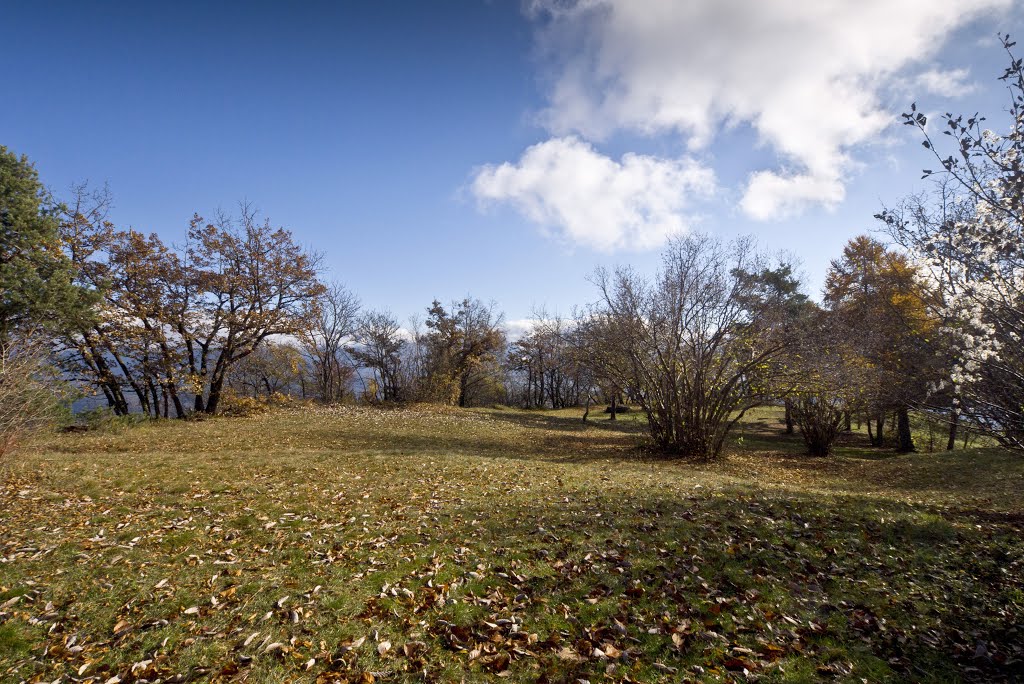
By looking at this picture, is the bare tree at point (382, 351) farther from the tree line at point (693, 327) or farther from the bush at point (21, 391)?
the bush at point (21, 391)

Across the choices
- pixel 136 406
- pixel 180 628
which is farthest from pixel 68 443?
pixel 180 628

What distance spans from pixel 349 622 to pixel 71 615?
9.47ft

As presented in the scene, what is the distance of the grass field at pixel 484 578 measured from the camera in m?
4.31

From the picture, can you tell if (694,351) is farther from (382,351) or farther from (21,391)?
(382,351)

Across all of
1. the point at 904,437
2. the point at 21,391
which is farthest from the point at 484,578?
the point at 904,437

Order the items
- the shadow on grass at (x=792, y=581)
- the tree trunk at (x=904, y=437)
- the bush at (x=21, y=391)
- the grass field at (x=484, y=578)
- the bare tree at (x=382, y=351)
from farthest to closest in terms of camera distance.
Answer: the bare tree at (x=382, y=351)
the tree trunk at (x=904, y=437)
the bush at (x=21, y=391)
the shadow on grass at (x=792, y=581)
the grass field at (x=484, y=578)

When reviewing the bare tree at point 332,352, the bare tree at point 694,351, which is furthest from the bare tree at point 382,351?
the bare tree at point 694,351

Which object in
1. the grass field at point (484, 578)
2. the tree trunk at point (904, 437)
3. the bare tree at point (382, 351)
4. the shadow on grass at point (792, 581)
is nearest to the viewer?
the grass field at point (484, 578)

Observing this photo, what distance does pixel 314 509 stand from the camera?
8.21 meters

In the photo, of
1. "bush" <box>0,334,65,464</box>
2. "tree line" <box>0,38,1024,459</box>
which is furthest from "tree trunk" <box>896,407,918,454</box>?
"bush" <box>0,334,65,464</box>

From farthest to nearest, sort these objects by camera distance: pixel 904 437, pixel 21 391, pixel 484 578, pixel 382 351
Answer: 1. pixel 382 351
2. pixel 904 437
3. pixel 21 391
4. pixel 484 578

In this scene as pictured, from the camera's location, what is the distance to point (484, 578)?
19.4ft

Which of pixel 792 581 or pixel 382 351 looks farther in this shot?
pixel 382 351

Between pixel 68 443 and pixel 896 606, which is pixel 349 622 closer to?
pixel 896 606
